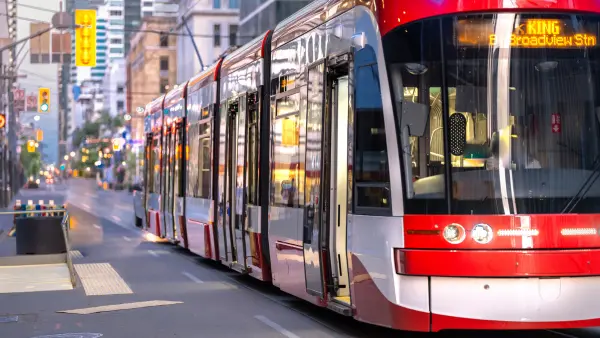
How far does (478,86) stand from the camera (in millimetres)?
10188

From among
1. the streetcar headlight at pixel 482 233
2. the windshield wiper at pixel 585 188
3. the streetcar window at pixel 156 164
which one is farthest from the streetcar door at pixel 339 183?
the streetcar window at pixel 156 164

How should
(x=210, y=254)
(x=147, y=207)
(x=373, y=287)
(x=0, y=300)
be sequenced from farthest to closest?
1. (x=147, y=207)
2. (x=210, y=254)
3. (x=0, y=300)
4. (x=373, y=287)

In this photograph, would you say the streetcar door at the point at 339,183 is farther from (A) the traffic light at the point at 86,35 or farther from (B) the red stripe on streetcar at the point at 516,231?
(A) the traffic light at the point at 86,35

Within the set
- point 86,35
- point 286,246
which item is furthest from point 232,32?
point 286,246

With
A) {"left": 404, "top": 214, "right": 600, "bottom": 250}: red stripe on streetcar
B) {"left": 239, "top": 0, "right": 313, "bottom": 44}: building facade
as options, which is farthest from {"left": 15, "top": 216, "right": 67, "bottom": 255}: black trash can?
{"left": 239, "top": 0, "right": 313, "bottom": 44}: building facade

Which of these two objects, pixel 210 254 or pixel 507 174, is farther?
pixel 210 254

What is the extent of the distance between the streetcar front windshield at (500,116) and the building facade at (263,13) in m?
61.1

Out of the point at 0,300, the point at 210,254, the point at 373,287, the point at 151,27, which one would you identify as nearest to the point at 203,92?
the point at 210,254

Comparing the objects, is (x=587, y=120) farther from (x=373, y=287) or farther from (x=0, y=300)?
(x=0, y=300)

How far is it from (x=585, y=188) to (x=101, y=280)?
1081 cm

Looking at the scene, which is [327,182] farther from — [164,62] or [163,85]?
[164,62]

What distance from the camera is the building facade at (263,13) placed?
7369cm

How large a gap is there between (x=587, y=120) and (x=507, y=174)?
93 centimetres

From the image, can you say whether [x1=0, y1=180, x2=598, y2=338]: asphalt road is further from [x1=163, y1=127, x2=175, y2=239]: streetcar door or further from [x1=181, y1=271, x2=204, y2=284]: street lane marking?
[x1=163, y1=127, x2=175, y2=239]: streetcar door
